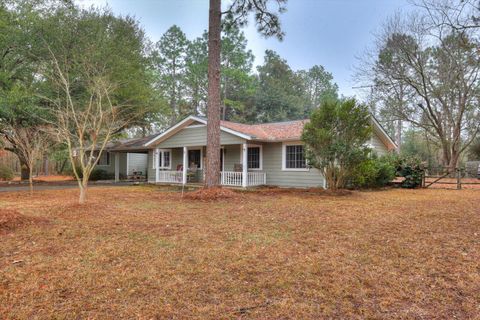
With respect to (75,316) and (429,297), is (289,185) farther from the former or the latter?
(75,316)

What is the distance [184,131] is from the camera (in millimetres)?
15516

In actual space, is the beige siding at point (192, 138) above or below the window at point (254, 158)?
above

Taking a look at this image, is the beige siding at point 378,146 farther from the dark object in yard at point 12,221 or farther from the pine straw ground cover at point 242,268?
the dark object in yard at point 12,221

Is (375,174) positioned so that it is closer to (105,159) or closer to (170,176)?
(170,176)

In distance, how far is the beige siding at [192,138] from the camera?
1372 centimetres

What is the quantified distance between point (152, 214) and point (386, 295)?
5012 mm

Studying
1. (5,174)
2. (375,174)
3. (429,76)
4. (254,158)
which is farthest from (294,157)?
(5,174)

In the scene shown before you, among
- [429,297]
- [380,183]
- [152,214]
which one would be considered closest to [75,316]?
[429,297]

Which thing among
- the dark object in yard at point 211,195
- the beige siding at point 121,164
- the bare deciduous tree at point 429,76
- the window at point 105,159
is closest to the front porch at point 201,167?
the dark object in yard at point 211,195

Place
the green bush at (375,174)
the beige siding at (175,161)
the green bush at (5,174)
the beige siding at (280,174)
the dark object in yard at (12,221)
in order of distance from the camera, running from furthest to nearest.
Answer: the green bush at (5,174) < the beige siding at (175,161) < the beige siding at (280,174) < the green bush at (375,174) < the dark object in yard at (12,221)

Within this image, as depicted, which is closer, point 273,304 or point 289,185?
point 273,304

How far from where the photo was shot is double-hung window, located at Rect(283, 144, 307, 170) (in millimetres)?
13250

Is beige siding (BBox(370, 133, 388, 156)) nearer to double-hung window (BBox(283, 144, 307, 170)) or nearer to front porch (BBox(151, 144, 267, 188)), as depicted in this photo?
double-hung window (BBox(283, 144, 307, 170))

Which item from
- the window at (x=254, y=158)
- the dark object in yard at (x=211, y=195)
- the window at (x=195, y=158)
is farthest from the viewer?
the window at (x=195, y=158)
